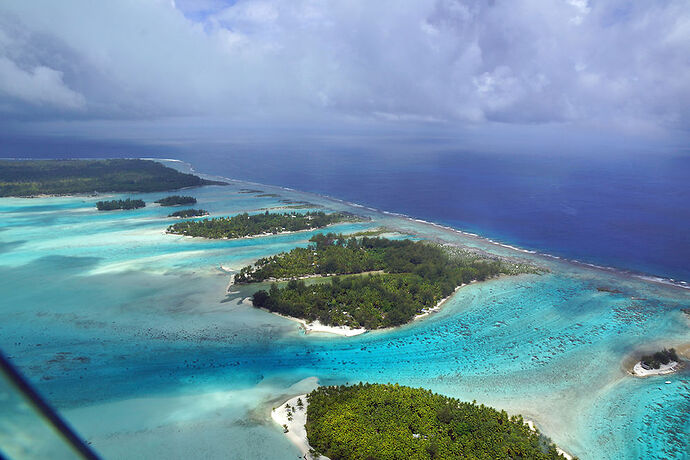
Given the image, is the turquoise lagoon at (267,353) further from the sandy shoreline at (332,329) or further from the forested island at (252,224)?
the forested island at (252,224)

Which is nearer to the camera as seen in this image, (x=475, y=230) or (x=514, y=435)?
(x=514, y=435)

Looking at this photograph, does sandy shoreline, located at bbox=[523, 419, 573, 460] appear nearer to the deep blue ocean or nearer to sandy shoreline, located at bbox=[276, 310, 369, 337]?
sandy shoreline, located at bbox=[276, 310, 369, 337]

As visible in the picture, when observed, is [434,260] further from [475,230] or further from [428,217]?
[428,217]

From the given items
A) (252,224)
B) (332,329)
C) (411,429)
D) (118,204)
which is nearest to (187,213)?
(252,224)

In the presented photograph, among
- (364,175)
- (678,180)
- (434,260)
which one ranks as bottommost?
(434,260)

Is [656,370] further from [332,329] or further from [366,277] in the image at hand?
[366,277]

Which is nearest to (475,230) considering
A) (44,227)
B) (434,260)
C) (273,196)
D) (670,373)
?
(434,260)

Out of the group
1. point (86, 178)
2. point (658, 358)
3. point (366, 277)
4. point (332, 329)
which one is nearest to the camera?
point (658, 358)
